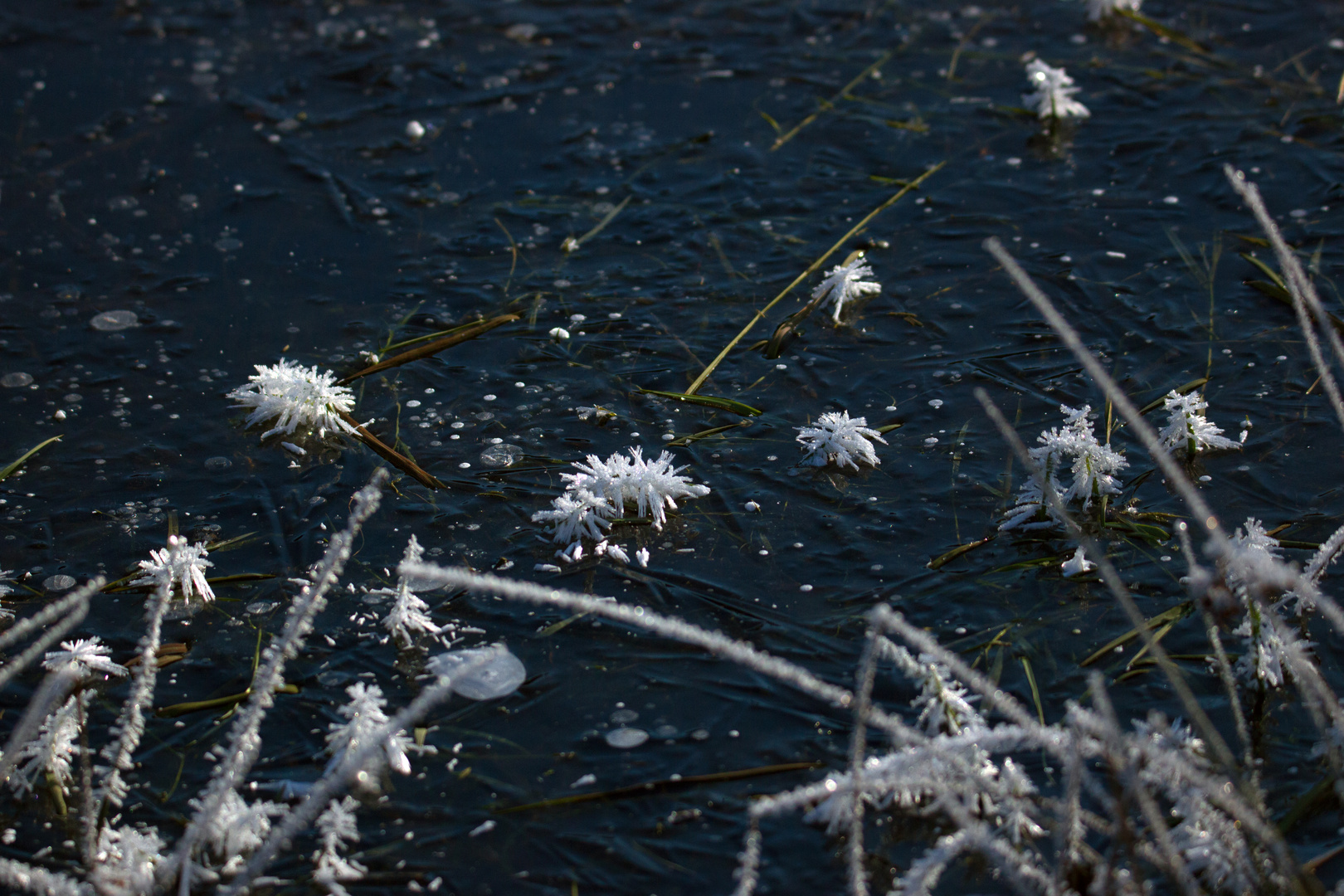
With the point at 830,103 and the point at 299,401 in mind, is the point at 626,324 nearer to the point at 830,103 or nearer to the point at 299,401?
the point at 299,401

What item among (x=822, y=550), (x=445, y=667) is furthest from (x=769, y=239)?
(x=445, y=667)

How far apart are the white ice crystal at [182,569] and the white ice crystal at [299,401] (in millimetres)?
541

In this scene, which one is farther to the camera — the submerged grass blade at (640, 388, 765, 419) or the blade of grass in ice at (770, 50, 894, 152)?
the blade of grass in ice at (770, 50, 894, 152)

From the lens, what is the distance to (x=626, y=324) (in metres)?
3.44

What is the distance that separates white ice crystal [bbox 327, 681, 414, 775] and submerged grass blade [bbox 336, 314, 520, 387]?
1298 mm

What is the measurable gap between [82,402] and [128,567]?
788mm

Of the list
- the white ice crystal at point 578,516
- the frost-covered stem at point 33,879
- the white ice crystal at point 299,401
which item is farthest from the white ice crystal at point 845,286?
the frost-covered stem at point 33,879

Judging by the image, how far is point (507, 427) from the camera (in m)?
3.09

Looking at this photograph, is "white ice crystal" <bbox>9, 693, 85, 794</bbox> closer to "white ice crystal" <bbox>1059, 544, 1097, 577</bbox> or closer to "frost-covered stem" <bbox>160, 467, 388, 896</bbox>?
"frost-covered stem" <bbox>160, 467, 388, 896</bbox>

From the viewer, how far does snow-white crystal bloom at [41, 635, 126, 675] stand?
2.33 meters

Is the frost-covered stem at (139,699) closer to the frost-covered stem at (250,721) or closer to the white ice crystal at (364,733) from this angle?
the frost-covered stem at (250,721)

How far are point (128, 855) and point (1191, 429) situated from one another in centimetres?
253

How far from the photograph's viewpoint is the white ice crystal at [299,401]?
305cm

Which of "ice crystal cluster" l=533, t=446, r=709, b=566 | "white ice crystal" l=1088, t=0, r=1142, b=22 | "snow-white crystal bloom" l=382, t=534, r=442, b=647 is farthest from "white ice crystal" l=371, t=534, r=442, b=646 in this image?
"white ice crystal" l=1088, t=0, r=1142, b=22
